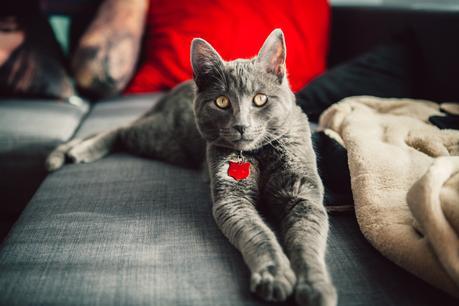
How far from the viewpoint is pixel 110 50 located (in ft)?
6.27

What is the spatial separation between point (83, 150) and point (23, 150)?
31 cm

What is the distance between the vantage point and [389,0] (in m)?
2.22

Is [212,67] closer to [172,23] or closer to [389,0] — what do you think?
[172,23]

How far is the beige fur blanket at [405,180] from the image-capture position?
2.30ft

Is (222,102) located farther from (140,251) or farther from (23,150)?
(23,150)

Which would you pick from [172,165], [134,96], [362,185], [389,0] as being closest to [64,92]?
[134,96]

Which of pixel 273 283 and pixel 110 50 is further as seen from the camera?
pixel 110 50

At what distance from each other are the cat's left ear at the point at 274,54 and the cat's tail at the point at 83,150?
2.31 feet

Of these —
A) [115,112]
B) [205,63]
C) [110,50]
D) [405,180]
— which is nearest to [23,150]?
[115,112]

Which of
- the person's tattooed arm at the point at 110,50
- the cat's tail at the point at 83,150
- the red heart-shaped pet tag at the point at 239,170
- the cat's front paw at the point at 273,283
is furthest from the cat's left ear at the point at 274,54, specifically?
the person's tattooed arm at the point at 110,50

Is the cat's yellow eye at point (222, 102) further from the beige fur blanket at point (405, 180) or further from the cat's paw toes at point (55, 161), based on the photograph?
the cat's paw toes at point (55, 161)

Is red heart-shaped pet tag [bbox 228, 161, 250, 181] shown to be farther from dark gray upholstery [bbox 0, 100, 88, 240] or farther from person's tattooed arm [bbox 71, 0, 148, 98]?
person's tattooed arm [bbox 71, 0, 148, 98]

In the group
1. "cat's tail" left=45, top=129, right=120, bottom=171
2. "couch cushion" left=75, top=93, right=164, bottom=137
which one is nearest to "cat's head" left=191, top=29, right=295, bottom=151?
"cat's tail" left=45, top=129, right=120, bottom=171

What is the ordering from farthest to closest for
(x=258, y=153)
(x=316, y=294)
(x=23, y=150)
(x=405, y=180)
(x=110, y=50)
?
(x=110, y=50) → (x=23, y=150) → (x=258, y=153) → (x=405, y=180) → (x=316, y=294)
